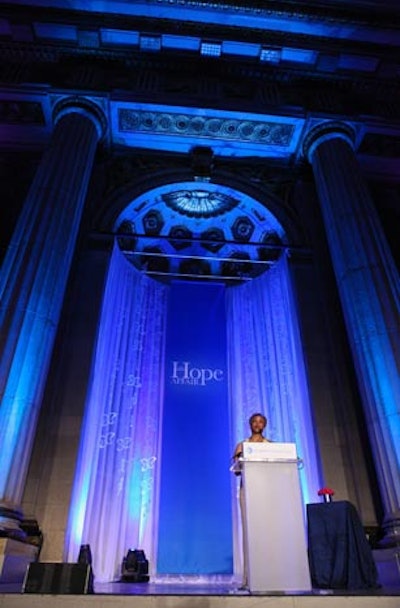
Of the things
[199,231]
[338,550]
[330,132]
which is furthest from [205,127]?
[338,550]

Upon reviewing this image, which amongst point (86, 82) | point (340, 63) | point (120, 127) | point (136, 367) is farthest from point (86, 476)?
point (340, 63)

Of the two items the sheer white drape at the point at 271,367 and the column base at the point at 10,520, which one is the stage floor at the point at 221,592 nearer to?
the column base at the point at 10,520

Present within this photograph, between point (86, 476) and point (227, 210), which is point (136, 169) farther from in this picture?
point (86, 476)

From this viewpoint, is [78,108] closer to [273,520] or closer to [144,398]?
[144,398]

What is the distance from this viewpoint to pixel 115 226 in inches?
→ 331

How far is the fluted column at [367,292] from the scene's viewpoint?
5.14 m

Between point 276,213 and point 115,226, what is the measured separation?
325 centimetres

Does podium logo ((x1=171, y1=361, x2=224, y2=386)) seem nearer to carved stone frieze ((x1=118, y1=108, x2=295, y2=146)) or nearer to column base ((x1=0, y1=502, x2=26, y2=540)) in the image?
column base ((x1=0, y1=502, x2=26, y2=540))

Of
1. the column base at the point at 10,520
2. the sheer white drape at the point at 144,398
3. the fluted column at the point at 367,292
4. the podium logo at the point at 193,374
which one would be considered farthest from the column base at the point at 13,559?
the podium logo at the point at 193,374

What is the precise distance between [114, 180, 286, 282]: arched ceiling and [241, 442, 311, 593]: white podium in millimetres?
5803

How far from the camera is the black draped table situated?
391cm

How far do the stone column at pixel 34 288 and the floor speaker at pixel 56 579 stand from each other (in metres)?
1.68

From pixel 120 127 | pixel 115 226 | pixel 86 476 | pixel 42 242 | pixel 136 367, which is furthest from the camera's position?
pixel 120 127

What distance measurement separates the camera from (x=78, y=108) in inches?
328
